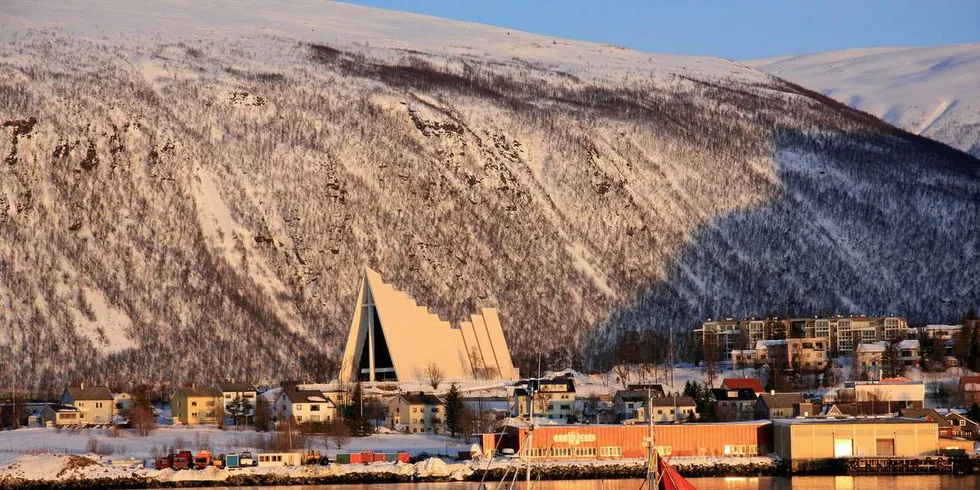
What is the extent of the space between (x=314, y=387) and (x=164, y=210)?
51.8m

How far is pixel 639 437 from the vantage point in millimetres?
69688

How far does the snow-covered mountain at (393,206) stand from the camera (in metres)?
129

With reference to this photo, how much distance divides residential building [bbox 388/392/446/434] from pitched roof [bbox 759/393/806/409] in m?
13.5

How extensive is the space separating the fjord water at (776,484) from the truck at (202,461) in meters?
3.99

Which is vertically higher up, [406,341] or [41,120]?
[41,120]

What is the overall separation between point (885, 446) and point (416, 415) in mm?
22767

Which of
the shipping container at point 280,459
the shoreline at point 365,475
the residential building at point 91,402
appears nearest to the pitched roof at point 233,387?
the residential building at point 91,402

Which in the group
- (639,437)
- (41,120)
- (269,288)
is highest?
(41,120)

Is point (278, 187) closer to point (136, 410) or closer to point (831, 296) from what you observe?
point (831, 296)

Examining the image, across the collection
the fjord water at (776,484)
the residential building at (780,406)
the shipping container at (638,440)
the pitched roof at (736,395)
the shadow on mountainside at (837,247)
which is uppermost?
the shadow on mountainside at (837,247)

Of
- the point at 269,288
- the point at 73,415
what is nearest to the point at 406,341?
the point at 73,415

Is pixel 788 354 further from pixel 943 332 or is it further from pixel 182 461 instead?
pixel 182 461

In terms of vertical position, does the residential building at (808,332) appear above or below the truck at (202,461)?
above

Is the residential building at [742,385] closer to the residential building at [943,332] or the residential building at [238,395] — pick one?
the residential building at [238,395]
